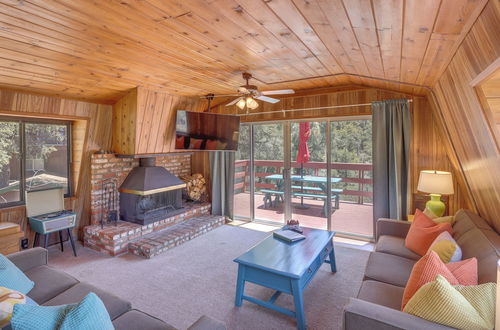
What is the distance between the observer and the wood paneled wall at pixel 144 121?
417cm

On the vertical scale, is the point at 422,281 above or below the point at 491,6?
below

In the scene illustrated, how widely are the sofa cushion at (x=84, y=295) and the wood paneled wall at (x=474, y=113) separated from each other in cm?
258

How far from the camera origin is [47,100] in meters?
3.63

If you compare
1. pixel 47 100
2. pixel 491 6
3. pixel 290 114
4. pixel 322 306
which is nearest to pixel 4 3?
pixel 47 100

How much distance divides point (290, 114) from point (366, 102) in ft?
4.11

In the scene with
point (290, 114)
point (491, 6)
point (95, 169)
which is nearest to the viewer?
point (491, 6)

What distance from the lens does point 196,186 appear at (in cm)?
558

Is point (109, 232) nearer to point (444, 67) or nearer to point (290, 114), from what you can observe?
point (290, 114)

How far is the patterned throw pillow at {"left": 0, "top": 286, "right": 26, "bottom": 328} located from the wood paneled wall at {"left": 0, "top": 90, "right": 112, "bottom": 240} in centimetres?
263

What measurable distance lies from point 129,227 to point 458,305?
156 inches

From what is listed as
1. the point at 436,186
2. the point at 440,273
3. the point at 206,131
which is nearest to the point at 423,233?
the point at 436,186

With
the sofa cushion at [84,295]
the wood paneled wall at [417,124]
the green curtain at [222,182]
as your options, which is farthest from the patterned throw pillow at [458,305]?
the green curtain at [222,182]

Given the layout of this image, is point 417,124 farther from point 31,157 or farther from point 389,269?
point 31,157

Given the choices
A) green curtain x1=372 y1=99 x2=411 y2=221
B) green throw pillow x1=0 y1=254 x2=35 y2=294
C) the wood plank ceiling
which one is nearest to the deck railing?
green curtain x1=372 y1=99 x2=411 y2=221
